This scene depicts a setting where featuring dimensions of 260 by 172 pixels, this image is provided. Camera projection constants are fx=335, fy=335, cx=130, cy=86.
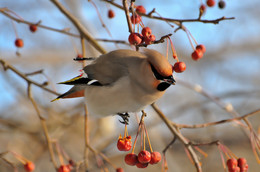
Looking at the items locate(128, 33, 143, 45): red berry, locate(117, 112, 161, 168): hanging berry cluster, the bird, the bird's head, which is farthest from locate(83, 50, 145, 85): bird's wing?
locate(117, 112, 161, 168): hanging berry cluster

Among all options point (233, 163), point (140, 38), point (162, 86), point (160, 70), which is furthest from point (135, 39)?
point (233, 163)

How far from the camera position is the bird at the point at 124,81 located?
1.75m

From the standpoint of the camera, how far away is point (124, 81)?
186cm

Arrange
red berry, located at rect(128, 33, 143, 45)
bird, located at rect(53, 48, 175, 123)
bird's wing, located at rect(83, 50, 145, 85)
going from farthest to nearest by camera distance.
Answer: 1. bird's wing, located at rect(83, 50, 145, 85)
2. bird, located at rect(53, 48, 175, 123)
3. red berry, located at rect(128, 33, 143, 45)

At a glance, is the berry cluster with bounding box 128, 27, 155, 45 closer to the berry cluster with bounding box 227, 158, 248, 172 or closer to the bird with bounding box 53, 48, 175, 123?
the bird with bounding box 53, 48, 175, 123

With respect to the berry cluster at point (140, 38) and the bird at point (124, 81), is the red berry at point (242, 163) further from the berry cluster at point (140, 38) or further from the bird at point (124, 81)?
the berry cluster at point (140, 38)

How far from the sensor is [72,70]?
7.06m

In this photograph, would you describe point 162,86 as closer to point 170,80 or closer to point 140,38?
point 170,80

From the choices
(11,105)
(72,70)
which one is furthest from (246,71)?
(11,105)

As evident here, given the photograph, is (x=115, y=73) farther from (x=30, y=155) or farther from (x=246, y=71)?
(x=246, y=71)

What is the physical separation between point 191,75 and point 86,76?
654cm

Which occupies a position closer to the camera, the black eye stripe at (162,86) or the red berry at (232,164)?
the black eye stripe at (162,86)

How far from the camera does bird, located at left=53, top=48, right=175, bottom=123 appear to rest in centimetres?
175

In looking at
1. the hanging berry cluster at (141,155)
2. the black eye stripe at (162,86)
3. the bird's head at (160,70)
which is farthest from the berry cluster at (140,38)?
the hanging berry cluster at (141,155)
